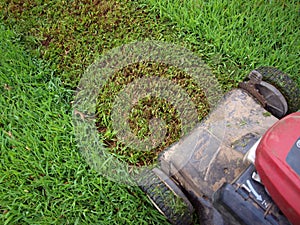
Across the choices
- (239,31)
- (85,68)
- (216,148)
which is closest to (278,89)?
(216,148)

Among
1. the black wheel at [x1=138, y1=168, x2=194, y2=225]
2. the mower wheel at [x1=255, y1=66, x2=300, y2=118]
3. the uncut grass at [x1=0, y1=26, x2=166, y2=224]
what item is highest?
the mower wheel at [x1=255, y1=66, x2=300, y2=118]

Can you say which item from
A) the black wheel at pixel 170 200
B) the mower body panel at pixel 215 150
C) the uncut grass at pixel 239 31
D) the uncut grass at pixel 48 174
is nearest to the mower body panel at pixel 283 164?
the mower body panel at pixel 215 150

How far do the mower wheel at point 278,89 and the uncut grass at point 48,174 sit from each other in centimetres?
74

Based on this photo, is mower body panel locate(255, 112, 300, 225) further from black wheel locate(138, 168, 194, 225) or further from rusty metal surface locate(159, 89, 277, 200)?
black wheel locate(138, 168, 194, 225)

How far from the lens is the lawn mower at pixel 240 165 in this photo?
114 cm

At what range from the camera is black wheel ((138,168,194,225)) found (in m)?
1.56

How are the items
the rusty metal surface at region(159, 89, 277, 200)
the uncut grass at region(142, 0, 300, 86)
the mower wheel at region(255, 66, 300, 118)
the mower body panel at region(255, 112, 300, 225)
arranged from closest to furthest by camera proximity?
1. the mower body panel at region(255, 112, 300, 225)
2. the rusty metal surface at region(159, 89, 277, 200)
3. the mower wheel at region(255, 66, 300, 118)
4. the uncut grass at region(142, 0, 300, 86)

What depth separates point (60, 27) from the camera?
2.32 metres

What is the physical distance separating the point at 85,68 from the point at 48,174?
66 cm

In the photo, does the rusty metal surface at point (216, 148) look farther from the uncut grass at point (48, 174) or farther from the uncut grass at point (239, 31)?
the uncut grass at point (239, 31)

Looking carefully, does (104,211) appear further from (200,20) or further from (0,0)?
(0,0)

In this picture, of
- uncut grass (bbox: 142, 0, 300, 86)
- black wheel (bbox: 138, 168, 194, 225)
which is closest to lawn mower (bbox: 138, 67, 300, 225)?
black wheel (bbox: 138, 168, 194, 225)

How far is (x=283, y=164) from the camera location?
111 centimetres

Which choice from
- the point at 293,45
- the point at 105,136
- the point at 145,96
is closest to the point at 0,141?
the point at 105,136
